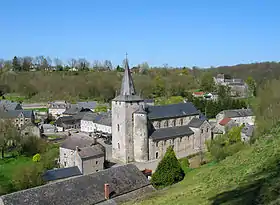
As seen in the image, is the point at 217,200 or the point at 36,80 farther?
the point at 36,80

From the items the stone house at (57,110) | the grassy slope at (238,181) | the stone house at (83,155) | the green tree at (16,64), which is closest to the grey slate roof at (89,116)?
the stone house at (57,110)

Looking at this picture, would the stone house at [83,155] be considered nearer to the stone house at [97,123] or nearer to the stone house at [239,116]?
the stone house at [97,123]

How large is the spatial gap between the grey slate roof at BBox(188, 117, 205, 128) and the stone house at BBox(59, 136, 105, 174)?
40.4ft

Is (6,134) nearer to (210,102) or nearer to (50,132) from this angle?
(50,132)

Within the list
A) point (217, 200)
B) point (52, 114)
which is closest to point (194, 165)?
point (217, 200)

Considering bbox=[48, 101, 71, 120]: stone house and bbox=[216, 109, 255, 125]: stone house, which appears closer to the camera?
bbox=[216, 109, 255, 125]: stone house

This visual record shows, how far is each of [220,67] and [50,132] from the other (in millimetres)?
97549

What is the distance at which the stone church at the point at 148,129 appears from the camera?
32.3m

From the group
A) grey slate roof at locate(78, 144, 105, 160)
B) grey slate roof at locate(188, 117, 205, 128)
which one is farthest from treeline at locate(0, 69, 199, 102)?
grey slate roof at locate(78, 144, 105, 160)

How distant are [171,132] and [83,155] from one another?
39.2ft

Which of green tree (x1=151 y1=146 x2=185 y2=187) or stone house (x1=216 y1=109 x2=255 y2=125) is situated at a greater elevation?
stone house (x1=216 y1=109 x2=255 y2=125)

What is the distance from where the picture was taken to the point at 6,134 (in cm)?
3656

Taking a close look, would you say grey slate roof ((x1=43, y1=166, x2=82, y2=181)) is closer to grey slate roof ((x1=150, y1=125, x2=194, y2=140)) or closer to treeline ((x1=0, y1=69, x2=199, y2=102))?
grey slate roof ((x1=150, y1=125, x2=194, y2=140))

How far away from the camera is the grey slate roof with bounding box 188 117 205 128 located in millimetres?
37631
